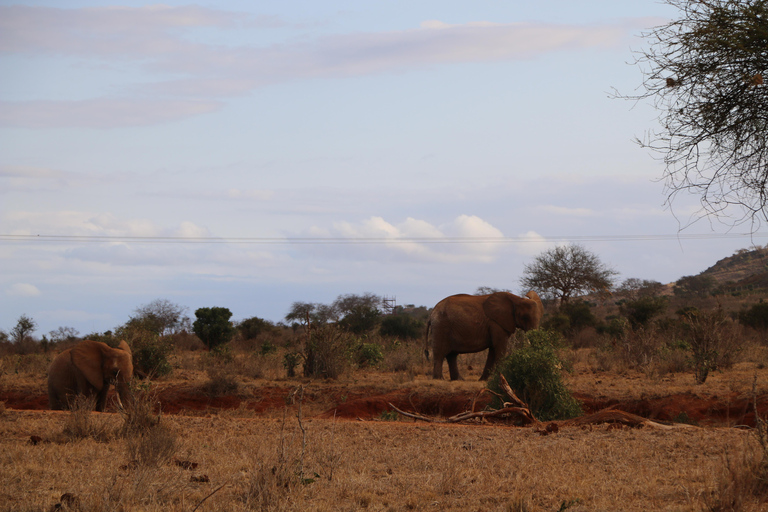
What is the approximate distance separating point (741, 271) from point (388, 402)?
204 feet

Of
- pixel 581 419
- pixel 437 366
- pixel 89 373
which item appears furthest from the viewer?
pixel 437 366

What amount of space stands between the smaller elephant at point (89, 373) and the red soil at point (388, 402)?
1.42 metres

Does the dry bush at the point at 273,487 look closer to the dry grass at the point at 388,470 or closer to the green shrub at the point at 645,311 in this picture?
the dry grass at the point at 388,470

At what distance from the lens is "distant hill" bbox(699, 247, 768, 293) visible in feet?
172

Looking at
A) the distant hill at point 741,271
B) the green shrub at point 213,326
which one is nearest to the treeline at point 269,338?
the green shrub at point 213,326

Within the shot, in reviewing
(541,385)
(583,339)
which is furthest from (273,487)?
(583,339)

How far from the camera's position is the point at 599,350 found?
2034cm

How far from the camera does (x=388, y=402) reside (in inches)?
483

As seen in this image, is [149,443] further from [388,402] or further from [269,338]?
[269,338]

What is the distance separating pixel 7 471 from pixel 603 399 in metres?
9.73

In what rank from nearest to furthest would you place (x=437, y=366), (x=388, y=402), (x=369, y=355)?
(x=388, y=402) → (x=437, y=366) → (x=369, y=355)

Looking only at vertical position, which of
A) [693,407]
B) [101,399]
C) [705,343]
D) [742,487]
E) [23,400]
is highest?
[705,343]

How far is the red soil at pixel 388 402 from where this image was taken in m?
10.6

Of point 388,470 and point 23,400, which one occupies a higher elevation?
point 388,470
